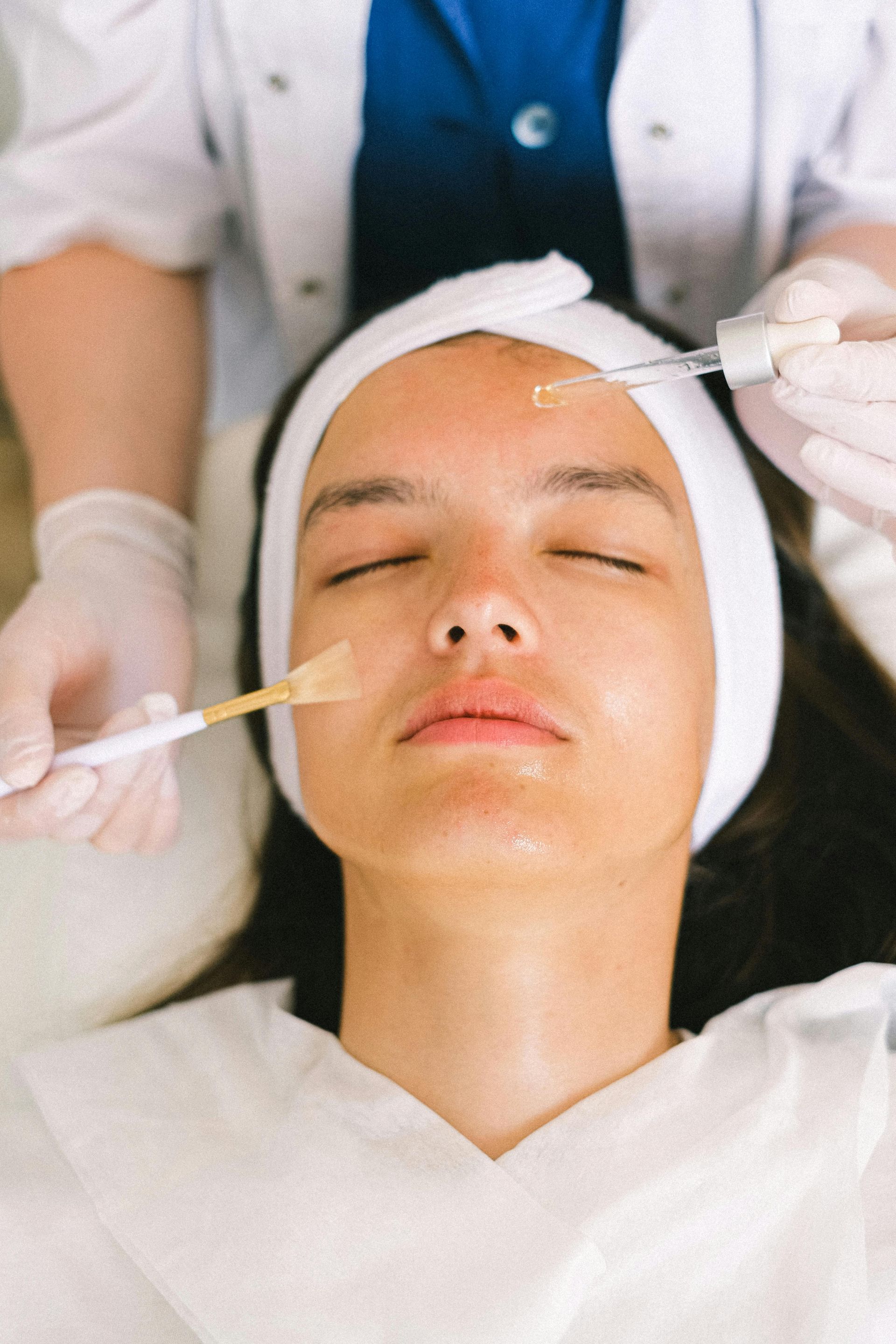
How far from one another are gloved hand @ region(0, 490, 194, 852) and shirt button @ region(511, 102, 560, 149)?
0.70 metres

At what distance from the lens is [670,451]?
51.0 inches

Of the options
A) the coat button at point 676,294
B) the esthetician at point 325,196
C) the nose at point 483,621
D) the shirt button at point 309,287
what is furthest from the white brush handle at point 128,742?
the coat button at point 676,294

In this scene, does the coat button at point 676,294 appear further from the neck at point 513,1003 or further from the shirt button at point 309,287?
the neck at point 513,1003

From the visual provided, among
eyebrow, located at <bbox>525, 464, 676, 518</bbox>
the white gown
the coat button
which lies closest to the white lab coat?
the coat button

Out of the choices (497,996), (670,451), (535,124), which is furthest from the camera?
(535,124)

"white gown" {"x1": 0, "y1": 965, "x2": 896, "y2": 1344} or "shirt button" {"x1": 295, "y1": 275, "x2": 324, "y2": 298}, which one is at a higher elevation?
"shirt button" {"x1": 295, "y1": 275, "x2": 324, "y2": 298}

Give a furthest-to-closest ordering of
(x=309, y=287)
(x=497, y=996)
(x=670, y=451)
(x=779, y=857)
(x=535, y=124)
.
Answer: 1. (x=309, y=287)
2. (x=779, y=857)
3. (x=535, y=124)
4. (x=670, y=451)
5. (x=497, y=996)

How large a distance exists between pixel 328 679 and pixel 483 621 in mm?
167

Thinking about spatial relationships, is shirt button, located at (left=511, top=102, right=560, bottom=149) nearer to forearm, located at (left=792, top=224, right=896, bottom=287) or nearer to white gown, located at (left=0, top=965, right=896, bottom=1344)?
forearm, located at (left=792, top=224, right=896, bottom=287)

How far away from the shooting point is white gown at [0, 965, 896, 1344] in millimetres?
994

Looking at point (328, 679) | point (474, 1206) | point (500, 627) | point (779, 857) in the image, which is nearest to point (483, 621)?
point (500, 627)

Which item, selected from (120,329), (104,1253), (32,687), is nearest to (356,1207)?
(104,1253)

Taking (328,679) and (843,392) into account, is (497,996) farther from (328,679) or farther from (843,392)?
(843,392)

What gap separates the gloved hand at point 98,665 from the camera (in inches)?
43.4
